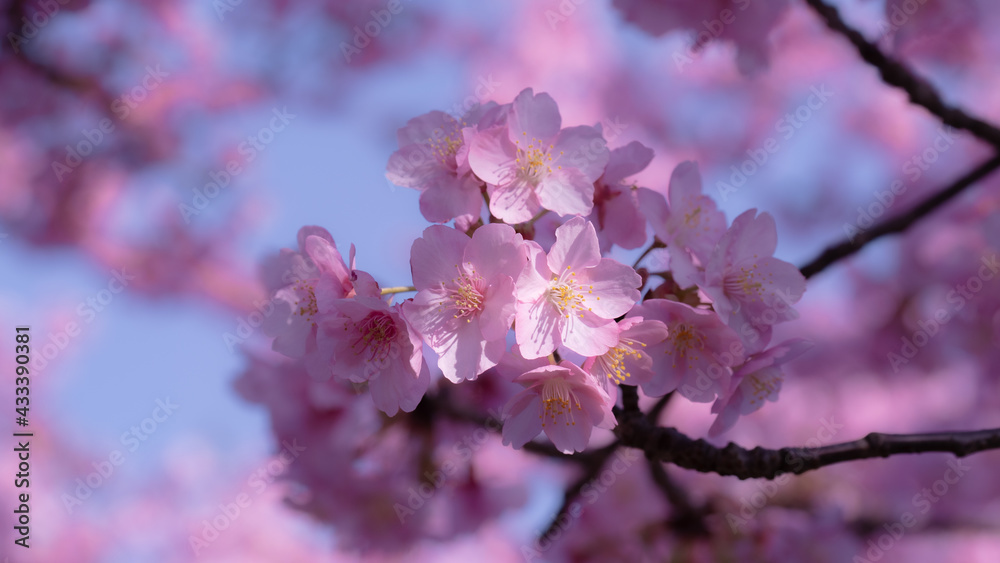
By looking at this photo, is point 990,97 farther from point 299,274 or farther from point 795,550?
point 299,274

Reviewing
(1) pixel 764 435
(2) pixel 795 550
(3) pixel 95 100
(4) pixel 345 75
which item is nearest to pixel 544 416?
(2) pixel 795 550

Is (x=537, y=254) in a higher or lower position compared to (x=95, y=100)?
higher

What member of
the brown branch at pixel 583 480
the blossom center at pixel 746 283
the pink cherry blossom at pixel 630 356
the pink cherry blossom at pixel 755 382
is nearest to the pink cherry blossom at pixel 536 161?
the pink cherry blossom at pixel 630 356

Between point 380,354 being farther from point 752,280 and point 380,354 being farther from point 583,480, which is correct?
point 583,480

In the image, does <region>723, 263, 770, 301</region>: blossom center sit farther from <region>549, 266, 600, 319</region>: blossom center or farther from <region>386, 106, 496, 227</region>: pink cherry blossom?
<region>386, 106, 496, 227</region>: pink cherry blossom

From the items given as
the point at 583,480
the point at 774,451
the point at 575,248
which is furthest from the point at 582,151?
the point at 583,480
